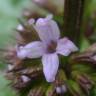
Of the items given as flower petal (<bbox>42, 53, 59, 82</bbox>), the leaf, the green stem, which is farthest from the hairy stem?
the leaf

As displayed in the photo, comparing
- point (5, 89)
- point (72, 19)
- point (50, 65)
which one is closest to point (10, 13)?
point (5, 89)

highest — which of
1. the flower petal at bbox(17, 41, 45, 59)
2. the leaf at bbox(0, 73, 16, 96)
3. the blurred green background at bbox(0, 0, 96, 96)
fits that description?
the blurred green background at bbox(0, 0, 96, 96)

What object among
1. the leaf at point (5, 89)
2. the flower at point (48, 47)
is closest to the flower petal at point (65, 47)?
the flower at point (48, 47)

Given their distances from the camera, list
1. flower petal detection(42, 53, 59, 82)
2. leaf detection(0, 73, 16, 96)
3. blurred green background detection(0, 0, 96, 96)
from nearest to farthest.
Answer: flower petal detection(42, 53, 59, 82)
leaf detection(0, 73, 16, 96)
blurred green background detection(0, 0, 96, 96)

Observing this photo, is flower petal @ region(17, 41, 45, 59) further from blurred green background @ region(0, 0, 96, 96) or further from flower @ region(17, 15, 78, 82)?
blurred green background @ region(0, 0, 96, 96)

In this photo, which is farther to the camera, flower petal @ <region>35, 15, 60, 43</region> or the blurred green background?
the blurred green background
